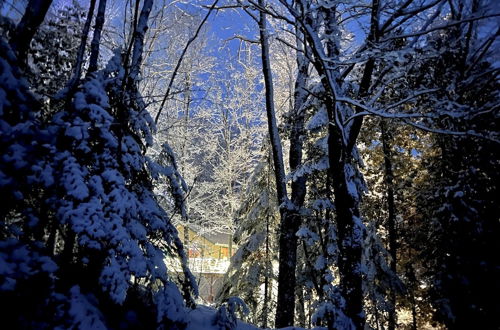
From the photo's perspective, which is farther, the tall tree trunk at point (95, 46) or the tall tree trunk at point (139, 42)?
the tall tree trunk at point (95, 46)

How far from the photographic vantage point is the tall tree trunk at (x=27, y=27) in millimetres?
2762

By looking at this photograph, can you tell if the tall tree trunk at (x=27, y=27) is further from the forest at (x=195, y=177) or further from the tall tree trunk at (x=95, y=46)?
the tall tree trunk at (x=95, y=46)

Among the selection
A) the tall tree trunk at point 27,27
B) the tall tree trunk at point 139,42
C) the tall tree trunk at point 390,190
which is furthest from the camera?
the tall tree trunk at point 390,190

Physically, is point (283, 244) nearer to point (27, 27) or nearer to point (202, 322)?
point (202, 322)

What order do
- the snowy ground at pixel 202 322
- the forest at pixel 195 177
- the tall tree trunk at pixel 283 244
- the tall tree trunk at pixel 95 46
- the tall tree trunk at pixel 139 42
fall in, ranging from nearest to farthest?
the forest at pixel 195 177, the snowy ground at pixel 202 322, the tall tree trunk at pixel 139 42, the tall tree trunk at pixel 95 46, the tall tree trunk at pixel 283 244

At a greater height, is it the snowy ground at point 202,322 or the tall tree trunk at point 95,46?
the tall tree trunk at point 95,46

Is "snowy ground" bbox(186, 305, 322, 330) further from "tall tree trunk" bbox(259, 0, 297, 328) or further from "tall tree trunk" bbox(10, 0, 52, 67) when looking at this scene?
"tall tree trunk" bbox(10, 0, 52, 67)

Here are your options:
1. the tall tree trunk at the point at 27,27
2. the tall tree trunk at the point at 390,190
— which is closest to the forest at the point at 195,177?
the tall tree trunk at the point at 27,27

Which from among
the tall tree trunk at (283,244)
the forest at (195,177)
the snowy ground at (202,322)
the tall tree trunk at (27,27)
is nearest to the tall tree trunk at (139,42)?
the forest at (195,177)

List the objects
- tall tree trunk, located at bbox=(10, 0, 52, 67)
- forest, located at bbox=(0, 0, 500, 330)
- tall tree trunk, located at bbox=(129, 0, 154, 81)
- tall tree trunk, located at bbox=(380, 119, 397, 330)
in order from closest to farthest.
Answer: forest, located at bbox=(0, 0, 500, 330), tall tree trunk, located at bbox=(10, 0, 52, 67), tall tree trunk, located at bbox=(129, 0, 154, 81), tall tree trunk, located at bbox=(380, 119, 397, 330)

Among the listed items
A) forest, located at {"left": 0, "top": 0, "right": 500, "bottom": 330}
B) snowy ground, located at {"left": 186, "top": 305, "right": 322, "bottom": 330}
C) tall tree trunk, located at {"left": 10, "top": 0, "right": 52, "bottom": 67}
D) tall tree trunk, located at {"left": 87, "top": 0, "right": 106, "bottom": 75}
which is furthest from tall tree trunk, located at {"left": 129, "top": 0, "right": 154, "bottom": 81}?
snowy ground, located at {"left": 186, "top": 305, "right": 322, "bottom": 330}

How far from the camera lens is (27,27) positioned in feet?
9.30

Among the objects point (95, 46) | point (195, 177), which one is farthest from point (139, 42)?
point (195, 177)

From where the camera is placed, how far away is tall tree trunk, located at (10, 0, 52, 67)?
2.76 metres
